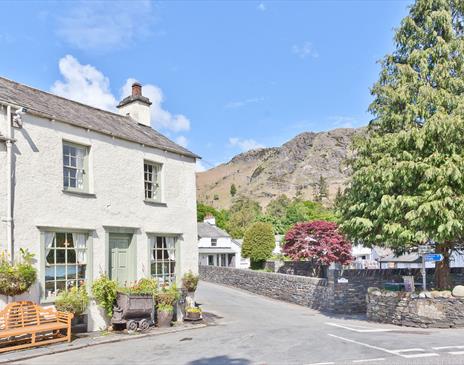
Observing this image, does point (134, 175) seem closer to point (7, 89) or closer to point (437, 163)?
point (7, 89)

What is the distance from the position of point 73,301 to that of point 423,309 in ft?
37.2

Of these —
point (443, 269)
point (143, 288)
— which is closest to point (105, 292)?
point (143, 288)

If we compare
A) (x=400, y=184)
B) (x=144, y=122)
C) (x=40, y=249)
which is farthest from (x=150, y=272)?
(x=400, y=184)

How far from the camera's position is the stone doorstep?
10.4 metres

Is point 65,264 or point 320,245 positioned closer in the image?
point 65,264

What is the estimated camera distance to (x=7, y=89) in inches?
564

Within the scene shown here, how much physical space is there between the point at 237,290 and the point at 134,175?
58.3 ft

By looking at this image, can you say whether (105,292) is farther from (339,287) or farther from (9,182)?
(339,287)

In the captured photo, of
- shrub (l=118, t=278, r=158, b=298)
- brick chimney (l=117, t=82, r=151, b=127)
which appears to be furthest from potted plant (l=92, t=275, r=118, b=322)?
brick chimney (l=117, t=82, r=151, b=127)

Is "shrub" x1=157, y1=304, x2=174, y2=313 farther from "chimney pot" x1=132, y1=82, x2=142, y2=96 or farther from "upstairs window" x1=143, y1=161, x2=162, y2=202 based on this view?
"chimney pot" x1=132, y1=82, x2=142, y2=96

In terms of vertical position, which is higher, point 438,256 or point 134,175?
point 134,175

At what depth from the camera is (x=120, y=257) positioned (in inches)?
603

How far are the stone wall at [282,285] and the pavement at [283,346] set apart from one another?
5.81 meters

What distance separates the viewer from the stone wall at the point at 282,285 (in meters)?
23.4
